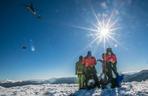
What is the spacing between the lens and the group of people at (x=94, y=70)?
20.6 metres

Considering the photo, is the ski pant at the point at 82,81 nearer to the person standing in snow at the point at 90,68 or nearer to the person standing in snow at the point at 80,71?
the person standing in snow at the point at 80,71

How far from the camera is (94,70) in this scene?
21656 mm

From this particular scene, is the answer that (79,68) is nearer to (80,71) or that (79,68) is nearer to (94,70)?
(80,71)

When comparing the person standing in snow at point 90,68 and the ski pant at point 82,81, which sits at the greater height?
the person standing in snow at point 90,68

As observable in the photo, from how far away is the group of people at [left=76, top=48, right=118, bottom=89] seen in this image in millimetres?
20625

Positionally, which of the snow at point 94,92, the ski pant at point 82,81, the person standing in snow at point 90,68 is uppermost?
the person standing in snow at point 90,68

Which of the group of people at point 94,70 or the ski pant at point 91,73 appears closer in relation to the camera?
the group of people at point 94,70

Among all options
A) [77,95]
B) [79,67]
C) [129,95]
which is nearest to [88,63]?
[79,67]

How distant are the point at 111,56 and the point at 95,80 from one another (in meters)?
2.24

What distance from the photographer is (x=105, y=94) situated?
16.6 metres

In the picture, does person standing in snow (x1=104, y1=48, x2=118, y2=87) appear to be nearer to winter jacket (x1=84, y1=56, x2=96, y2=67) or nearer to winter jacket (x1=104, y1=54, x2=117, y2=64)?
winter jacket (x1=104, y1=54, x2=117, y2=64)

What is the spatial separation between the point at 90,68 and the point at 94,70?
0.33m

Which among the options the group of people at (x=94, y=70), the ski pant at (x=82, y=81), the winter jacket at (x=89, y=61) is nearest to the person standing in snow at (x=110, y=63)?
the group of people at (x=94, y=70)

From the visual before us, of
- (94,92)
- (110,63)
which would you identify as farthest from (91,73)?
(94,92)
